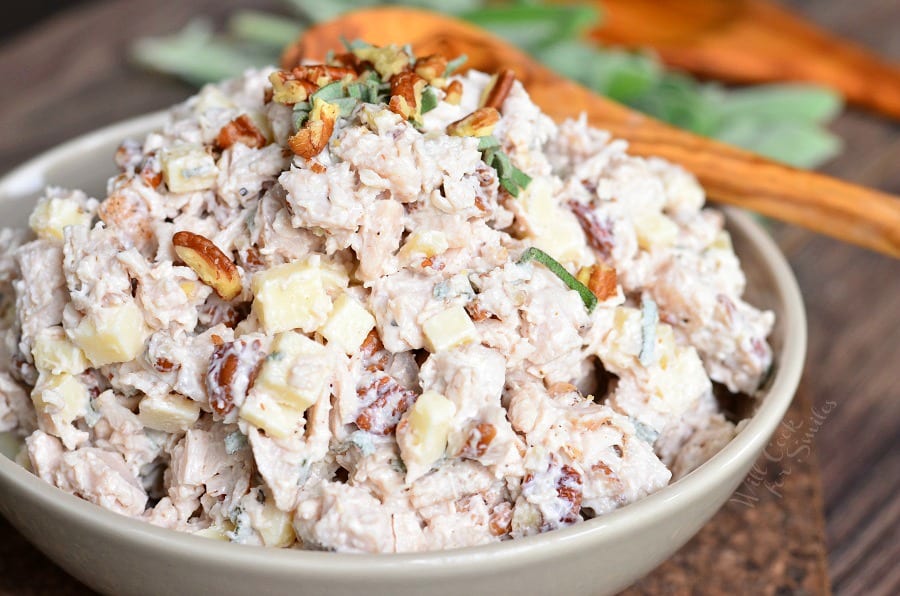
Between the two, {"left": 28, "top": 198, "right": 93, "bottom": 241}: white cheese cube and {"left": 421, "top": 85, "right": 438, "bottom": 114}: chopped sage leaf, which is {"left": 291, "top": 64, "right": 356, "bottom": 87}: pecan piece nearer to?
{"left": 421, "top": 85, "right": 438, "bottom": 114}: chopped sage leaf

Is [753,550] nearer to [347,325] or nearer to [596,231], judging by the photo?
[596,231]

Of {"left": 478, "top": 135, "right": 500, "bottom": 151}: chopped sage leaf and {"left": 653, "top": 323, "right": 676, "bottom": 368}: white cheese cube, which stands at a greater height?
{"left": 478, "top": 135, "right": 500, "bottom": 151}: chopped sage leaf

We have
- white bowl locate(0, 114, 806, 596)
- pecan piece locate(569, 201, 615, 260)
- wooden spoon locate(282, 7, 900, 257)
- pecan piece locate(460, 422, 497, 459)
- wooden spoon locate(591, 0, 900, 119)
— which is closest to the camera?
white bowl locate(0, 114, 806, 596)

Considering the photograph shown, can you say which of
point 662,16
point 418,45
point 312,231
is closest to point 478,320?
point 312,231

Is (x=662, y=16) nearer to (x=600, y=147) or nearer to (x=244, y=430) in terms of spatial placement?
(x=600, y=147)

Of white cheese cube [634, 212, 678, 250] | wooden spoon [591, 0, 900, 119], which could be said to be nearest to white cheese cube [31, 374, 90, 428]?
white cheese cube [634, 212, 678, 250]

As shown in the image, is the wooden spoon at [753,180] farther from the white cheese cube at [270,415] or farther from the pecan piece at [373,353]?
the white cheese cube at [270,415]
